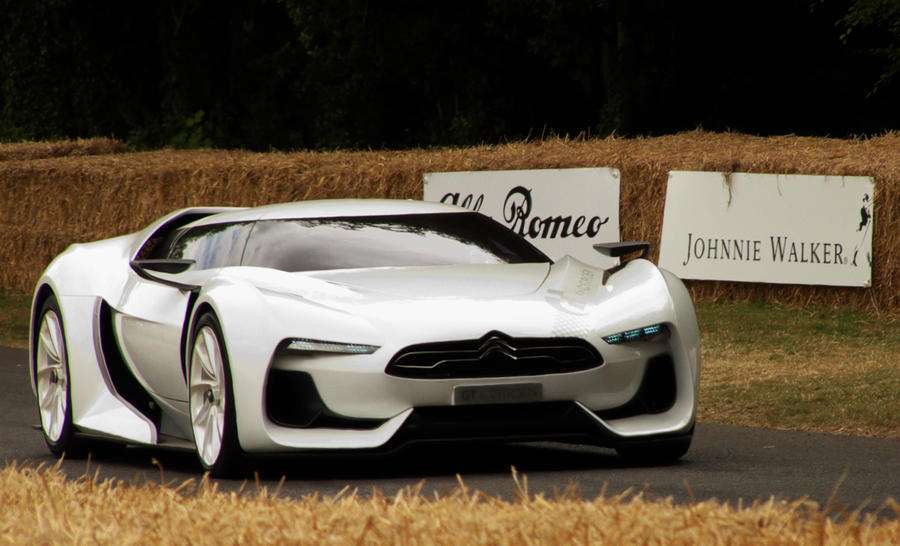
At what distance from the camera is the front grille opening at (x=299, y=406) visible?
6.77m

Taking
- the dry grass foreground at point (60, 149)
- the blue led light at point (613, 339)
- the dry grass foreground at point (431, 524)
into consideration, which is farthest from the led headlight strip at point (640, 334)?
the dry grass foreground at point (60, 149)

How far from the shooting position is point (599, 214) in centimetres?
1554

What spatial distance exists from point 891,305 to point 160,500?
10322 mm

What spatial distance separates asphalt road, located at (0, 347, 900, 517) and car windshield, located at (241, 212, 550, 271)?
968 mm

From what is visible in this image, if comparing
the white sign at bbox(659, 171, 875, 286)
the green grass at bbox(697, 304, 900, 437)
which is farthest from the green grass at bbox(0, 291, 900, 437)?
the white sign at bbox(659, 171, 875, 286)

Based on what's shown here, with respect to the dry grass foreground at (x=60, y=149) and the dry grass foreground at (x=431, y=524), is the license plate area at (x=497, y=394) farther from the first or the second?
the dry grass foreground at (x=60, y=149)

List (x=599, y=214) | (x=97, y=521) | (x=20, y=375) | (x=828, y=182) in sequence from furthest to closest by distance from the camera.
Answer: (x=599, y=214) < (x=828, y=182) < (x=20, y=375) < (x=97, y=521)

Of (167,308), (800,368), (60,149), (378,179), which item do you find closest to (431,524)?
(167,308)

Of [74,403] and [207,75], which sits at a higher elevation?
[207,75]

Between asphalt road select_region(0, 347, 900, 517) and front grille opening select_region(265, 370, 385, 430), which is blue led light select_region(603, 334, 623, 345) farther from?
front grille opening select_region(265, 370, 385, 430)

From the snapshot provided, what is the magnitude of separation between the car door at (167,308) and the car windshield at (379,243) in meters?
0.19

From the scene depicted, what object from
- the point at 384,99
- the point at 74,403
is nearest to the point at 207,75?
the point at 384,99

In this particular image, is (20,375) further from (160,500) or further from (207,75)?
(207,75)

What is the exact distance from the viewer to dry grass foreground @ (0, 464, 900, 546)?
3.82 metres
